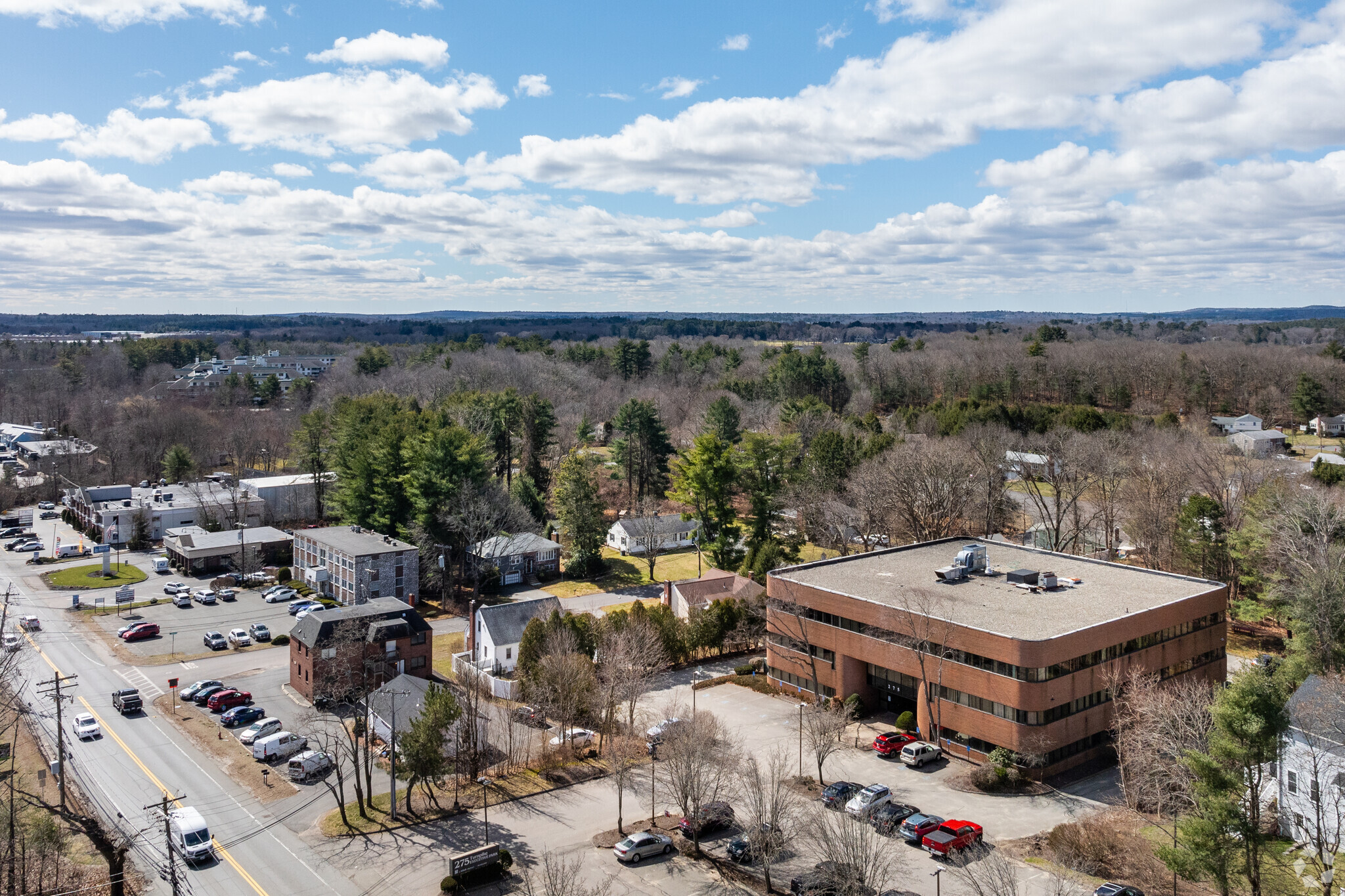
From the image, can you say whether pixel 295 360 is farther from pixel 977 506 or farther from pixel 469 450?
pixel 977 506

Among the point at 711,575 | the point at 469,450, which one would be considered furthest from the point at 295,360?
the point at 711,575

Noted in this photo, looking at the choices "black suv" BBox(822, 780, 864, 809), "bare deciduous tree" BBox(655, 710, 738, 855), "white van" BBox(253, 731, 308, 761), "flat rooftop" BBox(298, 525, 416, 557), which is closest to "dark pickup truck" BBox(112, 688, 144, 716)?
"white van" BBox(253, 731, 308, 761)

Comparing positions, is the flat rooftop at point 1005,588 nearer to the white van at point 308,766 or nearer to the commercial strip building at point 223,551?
the white van at point 308,766

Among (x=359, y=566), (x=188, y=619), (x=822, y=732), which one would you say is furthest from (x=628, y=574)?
(x=822, y=732)

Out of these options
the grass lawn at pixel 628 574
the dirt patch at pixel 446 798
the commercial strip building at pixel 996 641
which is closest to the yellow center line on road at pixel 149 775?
the dirt patch at pixel 446 798

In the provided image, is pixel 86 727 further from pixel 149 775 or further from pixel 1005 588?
pixel 1005 588

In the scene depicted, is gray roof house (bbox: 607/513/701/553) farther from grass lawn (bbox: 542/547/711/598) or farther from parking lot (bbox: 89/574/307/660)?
parking lot (bbox: 89/574/307/660)
